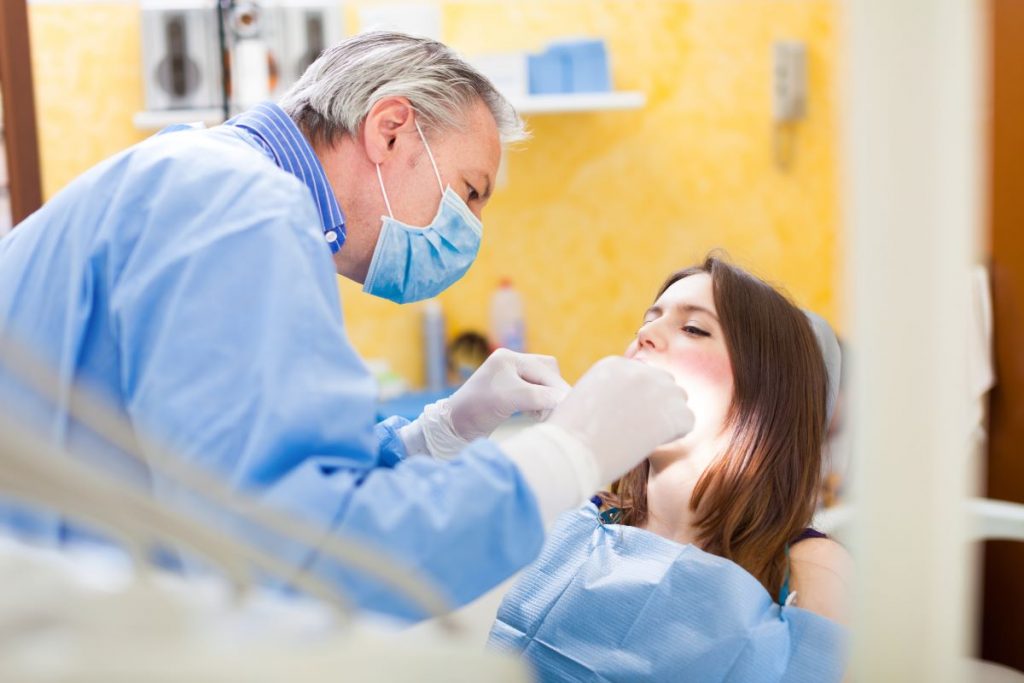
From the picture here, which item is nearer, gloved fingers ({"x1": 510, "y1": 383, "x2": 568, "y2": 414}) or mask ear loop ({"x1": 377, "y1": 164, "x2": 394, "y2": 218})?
mask ear loop ({"x1": 377, "y1": 164, "x2": 394, "y2": 218})

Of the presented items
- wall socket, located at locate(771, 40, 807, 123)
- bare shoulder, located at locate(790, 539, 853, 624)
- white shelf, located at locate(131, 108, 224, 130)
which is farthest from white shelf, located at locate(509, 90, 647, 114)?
bare shoulder, located at locate(790, 539, 853, 624)

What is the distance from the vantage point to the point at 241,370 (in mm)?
1025

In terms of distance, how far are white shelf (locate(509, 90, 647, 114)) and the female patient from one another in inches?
64.2

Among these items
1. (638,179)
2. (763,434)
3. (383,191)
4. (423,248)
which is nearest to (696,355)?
(763,434)

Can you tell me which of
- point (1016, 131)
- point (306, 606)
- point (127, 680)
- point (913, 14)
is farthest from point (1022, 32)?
point (127, 680)

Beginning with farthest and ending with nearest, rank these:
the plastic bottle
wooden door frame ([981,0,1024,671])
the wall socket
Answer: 1. the wall socket
2. the plastic bottle
3. wooden door frame ([981,0,1024,671])

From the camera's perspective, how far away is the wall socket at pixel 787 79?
3861 millimetres

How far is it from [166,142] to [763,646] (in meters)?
1.10

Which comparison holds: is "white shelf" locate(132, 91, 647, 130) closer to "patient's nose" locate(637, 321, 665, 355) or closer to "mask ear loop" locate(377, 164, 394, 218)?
"patient's nose" locate(637, 321, 665, 355)

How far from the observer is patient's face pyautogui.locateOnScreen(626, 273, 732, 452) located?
1812mm

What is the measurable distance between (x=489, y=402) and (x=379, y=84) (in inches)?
21.8

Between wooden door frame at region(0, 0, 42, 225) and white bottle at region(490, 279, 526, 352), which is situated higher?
wooden door frame at region(0, 0, 42, 225)

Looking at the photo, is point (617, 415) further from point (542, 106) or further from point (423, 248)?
point (542, 106)

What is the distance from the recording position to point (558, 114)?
12.2 feet
